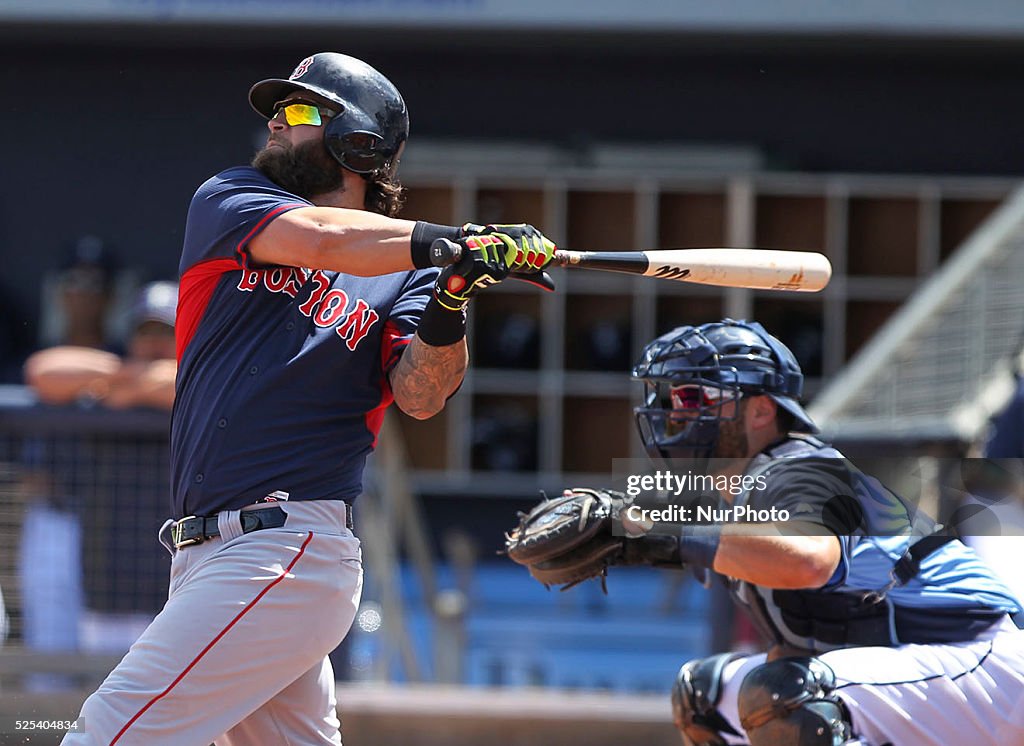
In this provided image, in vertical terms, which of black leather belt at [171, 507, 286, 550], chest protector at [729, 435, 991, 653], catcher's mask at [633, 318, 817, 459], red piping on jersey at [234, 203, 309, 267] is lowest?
chest protector at [729, 435, 991, 653]

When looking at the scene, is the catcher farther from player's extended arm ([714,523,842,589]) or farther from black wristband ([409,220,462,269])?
black wristband ([409,220,462,269])

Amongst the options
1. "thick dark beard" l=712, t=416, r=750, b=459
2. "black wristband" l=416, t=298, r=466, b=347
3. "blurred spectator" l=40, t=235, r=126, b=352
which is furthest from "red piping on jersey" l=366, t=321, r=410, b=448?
"blurred spectator" l=40, t=235, r=126, b=352

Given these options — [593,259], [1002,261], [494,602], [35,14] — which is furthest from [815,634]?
[35,14]

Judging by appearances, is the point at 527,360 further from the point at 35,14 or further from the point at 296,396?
the point at 296,396

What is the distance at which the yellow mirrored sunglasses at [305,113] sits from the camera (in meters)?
3.15

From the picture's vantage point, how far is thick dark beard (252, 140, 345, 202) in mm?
3150

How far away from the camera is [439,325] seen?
9.58ft

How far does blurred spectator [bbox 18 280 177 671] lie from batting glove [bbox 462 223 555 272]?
2.66m

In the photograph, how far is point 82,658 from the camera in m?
5.11

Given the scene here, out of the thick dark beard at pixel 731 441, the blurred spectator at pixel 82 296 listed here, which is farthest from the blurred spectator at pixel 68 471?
the thick dark beard at pixel 731 441

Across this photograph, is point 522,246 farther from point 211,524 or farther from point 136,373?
point 136,373

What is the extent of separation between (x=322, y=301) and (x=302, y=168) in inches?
12.5

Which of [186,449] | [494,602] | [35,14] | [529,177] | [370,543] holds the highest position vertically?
[35,14]

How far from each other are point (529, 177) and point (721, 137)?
1.25 metres
